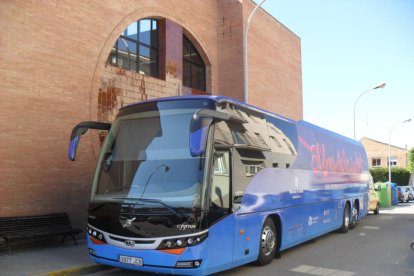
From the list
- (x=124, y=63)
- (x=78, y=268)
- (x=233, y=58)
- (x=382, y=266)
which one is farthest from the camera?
(x=233, y=58)

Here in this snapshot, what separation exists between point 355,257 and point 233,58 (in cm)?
1210

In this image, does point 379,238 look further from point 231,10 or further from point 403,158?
point 403,158

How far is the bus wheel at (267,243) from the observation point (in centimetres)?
860

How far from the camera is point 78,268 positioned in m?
7.96

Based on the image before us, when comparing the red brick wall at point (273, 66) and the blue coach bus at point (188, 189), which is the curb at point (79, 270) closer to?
the blue coach bus at point (188, 189)

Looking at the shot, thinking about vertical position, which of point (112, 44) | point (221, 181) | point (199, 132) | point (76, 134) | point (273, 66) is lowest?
point (221, 181)

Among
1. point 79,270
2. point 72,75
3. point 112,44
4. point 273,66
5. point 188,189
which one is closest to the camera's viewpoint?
point 188,189

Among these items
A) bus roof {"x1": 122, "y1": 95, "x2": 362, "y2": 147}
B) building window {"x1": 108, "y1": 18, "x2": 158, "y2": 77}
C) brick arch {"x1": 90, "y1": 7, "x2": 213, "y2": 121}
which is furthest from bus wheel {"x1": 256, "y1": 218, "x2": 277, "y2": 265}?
building window {"x1": 108, "y1": 18, "x2": 158, "y2": 77}

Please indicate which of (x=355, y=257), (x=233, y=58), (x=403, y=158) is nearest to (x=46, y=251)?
(x=355, y=257)

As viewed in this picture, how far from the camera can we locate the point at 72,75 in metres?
12.0

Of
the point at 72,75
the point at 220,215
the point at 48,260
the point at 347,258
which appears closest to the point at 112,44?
the point at 72,75

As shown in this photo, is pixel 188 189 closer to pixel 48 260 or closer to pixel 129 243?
pixel 129 243

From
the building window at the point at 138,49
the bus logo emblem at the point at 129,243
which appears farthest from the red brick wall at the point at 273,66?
the bus logo emblem at the point at 129,243

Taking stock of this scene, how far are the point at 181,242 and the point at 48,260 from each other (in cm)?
372
